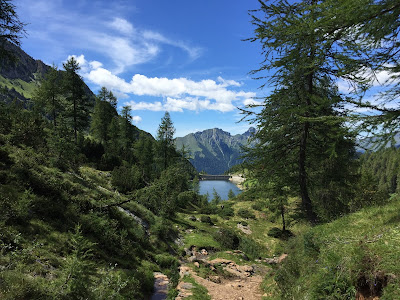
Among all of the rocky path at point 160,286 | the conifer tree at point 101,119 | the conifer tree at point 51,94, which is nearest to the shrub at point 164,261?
the rocky path at point 160,286

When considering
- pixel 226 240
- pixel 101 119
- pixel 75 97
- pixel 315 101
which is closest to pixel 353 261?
pixel 315 101

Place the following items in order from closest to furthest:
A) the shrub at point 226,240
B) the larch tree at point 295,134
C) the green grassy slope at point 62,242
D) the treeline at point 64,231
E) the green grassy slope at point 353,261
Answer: the green grassy slope at point 353,261
the green grassy slope at point 62,242
the treeline at point 64,231
the larch tree at point 295,134
the shrub at point 226,240

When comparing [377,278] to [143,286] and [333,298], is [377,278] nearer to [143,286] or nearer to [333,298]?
[333,298]

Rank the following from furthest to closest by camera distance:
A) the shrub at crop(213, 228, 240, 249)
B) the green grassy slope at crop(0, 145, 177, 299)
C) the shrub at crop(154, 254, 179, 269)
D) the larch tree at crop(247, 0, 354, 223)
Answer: the shrub at crop(213, 228, 240, 249) → the shrub at crop(154, 254, 179, 269) → the larch tree at crop(247, 0, 354, 223) → the green grassy slope at crop(0, 145, 177, 299)

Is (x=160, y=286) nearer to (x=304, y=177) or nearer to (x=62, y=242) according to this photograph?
(x=62, y=242)

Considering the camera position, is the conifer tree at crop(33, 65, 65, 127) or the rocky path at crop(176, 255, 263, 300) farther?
the conifer tree at crop(33, 65, 65, 127)

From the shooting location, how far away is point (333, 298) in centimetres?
475

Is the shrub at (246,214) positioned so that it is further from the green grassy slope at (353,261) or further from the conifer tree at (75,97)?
the green grassy slope at (353,261)

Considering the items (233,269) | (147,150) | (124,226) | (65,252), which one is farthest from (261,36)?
(147,150)

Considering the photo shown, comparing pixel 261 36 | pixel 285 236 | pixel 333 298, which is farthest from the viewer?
pixel 285 236

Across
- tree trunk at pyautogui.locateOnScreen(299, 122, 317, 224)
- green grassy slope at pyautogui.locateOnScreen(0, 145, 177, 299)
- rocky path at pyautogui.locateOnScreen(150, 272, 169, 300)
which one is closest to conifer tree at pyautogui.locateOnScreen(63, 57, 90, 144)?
green grassy slope at pyautogui.locateOnScreen(0, 145, 177, 299)

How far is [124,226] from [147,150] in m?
33.0

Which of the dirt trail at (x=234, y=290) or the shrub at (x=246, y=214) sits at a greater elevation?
the dirt trail at (x=234, y=290)

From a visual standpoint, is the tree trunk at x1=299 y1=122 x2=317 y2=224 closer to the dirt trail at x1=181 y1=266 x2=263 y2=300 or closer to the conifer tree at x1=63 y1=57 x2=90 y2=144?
the dirt trail at x1=181 y1=266 x2=263 y2=300
